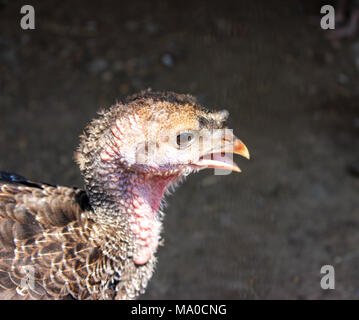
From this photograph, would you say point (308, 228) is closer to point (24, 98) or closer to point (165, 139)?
point (165, 139)

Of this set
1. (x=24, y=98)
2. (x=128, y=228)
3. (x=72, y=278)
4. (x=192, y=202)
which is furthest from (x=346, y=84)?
(x=72, y=278)

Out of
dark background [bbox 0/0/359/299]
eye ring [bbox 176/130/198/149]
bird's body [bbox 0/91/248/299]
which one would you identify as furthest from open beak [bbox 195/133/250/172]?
dark background [bbox 0/0/359/299]

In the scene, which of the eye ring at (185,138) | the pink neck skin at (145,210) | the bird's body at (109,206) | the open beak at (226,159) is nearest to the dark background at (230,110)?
the pink neck skin at (145,210)

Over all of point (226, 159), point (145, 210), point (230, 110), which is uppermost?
point (230, 110)

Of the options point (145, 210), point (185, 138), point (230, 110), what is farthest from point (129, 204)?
point (230, 110)

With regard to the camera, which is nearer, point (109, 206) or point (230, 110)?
point (109, 206)

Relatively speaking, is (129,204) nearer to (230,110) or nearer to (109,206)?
(109,206)

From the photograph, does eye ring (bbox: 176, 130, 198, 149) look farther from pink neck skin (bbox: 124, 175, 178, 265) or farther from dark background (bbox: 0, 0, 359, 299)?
dark background (bbox: 0, 0, 359, 299)
